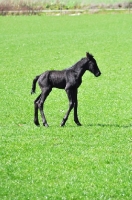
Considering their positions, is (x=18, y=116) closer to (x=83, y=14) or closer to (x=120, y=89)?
(x=120, y=89)

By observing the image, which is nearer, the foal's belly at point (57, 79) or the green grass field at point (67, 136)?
the green grass field at point (67, 136)

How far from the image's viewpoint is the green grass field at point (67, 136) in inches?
382

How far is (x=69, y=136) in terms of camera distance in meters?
13.0

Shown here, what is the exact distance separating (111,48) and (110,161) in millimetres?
24004

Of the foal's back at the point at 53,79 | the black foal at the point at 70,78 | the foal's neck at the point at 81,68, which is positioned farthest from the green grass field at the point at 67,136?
the foal's neck at the point at 81,68

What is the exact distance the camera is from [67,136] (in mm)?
13000

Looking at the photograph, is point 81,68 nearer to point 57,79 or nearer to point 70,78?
point 70,78

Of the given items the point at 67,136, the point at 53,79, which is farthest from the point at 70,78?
the point at 67,136

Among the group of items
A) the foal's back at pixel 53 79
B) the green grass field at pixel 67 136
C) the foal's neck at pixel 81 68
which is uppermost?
the foal's neck at pixel 81 68

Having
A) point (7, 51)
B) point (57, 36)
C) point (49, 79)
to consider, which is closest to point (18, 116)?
point (49, 79)

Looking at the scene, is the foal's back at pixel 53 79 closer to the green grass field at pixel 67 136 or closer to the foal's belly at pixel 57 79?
the foal's belly at pixel 57 79

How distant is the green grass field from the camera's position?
31.9 ft

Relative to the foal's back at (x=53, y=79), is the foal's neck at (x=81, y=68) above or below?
above

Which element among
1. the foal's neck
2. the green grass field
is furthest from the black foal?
the green grass field
